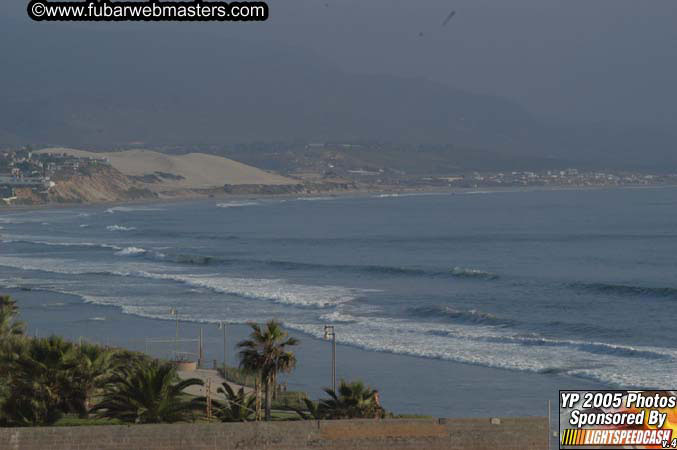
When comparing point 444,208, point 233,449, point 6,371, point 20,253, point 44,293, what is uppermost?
point 444,208

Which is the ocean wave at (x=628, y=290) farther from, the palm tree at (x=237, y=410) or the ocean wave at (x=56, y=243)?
the ocean wave at (x=56, y=243)

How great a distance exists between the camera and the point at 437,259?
76.1 metres

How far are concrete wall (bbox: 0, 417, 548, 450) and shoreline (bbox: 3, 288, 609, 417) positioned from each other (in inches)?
378

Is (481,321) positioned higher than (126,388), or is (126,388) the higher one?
(481,321)

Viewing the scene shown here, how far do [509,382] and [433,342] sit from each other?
738cm

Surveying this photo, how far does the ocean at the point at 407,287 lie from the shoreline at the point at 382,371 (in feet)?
0.62

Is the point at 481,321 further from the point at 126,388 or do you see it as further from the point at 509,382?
the point at 126,388

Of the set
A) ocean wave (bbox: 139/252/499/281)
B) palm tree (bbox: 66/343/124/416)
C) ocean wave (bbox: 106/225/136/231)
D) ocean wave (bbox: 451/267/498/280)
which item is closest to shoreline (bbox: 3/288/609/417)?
palm tree (bbox: 66/343/124/416)

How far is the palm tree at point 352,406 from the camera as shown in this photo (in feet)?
73.3

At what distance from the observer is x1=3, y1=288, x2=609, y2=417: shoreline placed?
1180 inches

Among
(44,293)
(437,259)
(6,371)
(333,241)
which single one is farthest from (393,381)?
(333,241)

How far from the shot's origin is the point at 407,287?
5791cm

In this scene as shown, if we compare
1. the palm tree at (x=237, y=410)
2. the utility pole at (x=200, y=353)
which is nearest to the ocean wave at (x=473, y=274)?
the utility pole at (x=200, y=353)

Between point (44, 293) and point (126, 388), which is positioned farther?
point (44, 293)
